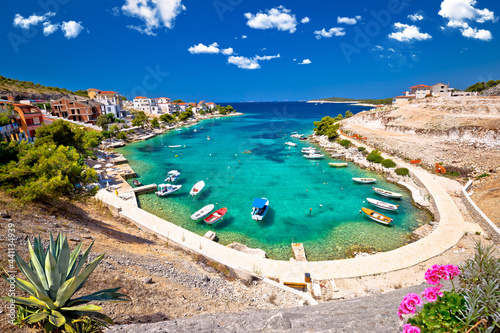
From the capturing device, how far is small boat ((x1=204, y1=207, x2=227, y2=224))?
2138 cm

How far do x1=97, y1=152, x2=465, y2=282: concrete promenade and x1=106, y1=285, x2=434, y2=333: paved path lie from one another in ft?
21.7

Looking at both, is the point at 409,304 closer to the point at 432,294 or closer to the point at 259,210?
the point at 432,294

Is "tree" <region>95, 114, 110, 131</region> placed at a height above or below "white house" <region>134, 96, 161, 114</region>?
below

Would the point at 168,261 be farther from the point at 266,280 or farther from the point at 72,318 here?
the point at 72,318

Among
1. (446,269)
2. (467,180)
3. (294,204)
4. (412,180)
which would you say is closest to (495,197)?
(467,180)

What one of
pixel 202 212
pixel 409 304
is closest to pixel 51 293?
pixel 409 304

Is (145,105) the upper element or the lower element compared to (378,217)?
upper

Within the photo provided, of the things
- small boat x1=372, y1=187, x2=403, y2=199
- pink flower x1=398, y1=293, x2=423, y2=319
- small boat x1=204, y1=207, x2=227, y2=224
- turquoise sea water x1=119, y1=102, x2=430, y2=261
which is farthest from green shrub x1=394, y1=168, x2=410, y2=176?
pink flower x1=398, y1=293, x2=423, y2=319

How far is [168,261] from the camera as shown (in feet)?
41.2

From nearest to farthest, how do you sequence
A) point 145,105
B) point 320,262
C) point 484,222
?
point 320,262, point 484,222, point 145,105

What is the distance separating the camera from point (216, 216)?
72.2ft

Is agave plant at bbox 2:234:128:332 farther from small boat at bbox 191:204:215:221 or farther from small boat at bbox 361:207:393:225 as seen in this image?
small boat at bbox 361:207:393:225

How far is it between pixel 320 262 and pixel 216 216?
35.9 ft

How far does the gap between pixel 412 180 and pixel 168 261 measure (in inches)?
1307
